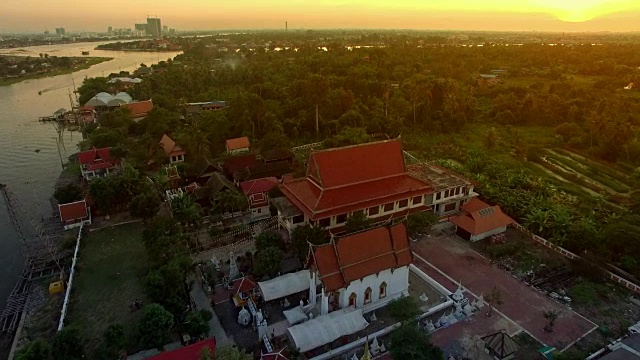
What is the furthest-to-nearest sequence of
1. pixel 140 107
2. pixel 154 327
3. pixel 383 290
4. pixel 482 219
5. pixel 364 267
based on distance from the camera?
pixel 140 107 → pixel 482 219 → pixel 383 290 → pixel 364 267 → pixel 154 327

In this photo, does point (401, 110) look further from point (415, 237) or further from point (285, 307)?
point (285, 307)

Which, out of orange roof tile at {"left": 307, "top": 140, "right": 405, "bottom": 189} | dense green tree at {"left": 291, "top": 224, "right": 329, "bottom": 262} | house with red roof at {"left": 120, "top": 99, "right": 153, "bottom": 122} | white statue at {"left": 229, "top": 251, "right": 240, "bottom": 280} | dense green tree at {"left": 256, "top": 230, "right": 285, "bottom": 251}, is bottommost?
white statue at {"left": 229, "top": 251, "right": 240, "bottom": 280}

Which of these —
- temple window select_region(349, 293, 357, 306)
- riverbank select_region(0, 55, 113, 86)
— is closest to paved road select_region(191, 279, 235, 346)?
temple window select_region(349, 293, 357, 306)

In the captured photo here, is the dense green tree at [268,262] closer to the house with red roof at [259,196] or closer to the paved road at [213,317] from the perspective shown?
the paved road at [213,317]

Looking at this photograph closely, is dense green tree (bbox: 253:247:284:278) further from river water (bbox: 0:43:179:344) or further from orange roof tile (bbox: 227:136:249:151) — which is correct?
orange roof tile (bbox: 227:136:249:151)

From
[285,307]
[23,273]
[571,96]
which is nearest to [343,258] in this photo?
[285,307]

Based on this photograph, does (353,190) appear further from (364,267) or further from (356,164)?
(364,267)

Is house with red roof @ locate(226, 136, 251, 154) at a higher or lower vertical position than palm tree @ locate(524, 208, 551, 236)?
higher

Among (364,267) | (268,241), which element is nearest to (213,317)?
(268,241)
